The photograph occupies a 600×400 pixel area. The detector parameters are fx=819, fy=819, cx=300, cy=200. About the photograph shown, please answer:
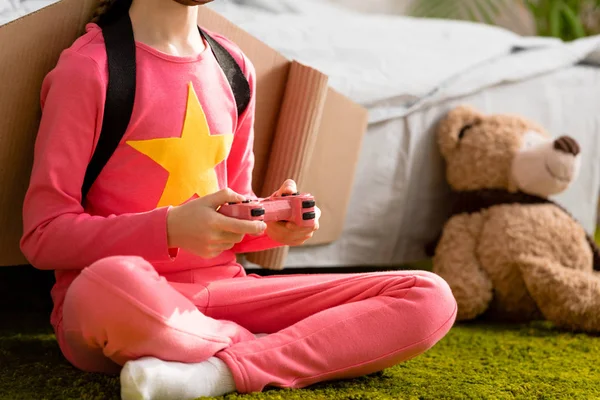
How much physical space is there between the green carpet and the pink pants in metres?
0.03

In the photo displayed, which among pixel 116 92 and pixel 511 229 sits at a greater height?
pixel 116 92

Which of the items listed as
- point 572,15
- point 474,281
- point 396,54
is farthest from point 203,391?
point 572,15

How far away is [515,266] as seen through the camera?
4.82ft

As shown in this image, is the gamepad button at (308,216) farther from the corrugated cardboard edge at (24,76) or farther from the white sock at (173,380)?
the corrugated cardboard edge at (24,76)

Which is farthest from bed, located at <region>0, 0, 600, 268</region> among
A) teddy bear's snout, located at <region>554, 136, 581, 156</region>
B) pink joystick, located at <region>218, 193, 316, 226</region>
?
pink joystick, located at <region>218, 193, 316, 226</region>

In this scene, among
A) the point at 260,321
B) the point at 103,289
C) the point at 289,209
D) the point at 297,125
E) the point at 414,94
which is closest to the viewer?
the point at 103,289

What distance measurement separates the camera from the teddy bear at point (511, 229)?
1.42 metres

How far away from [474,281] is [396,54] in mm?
477

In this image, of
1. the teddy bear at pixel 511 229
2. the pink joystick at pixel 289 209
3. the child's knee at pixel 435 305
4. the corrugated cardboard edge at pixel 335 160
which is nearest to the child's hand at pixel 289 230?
the pink joystick at pixel 289 209

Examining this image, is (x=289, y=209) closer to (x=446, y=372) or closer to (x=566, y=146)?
A: (x=446, y=372)

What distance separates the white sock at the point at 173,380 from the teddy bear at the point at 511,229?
2.16 ft

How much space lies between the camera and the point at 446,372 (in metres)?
1.12

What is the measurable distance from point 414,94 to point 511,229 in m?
0.31

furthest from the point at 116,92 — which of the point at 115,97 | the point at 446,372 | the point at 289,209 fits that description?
the point at 446,372
